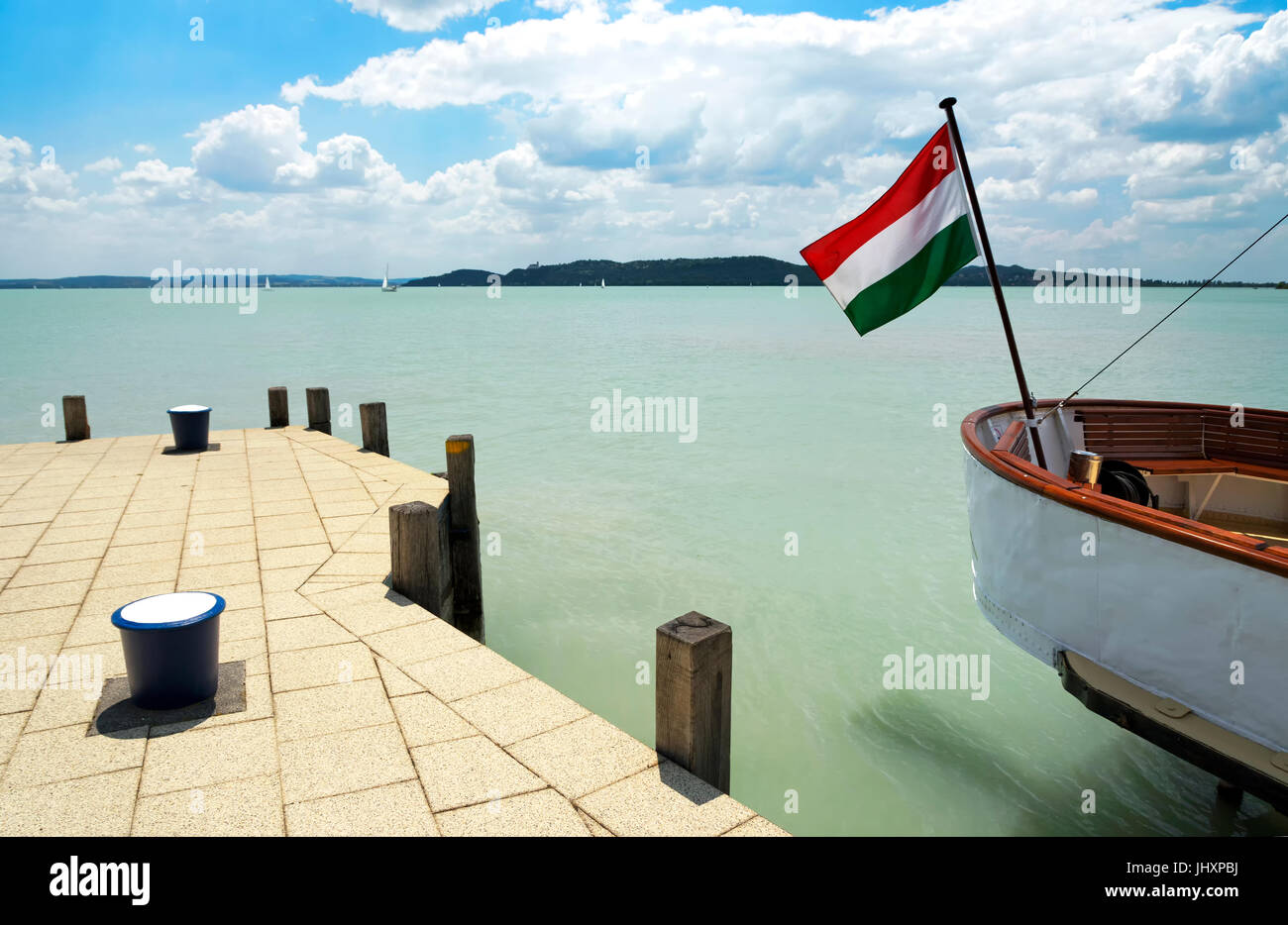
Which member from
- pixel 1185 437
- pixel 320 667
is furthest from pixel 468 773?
pixel 1185 437

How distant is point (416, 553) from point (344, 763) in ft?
7.50

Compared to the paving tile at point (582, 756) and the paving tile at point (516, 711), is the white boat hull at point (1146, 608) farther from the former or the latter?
the paving tile at point (516, 711)

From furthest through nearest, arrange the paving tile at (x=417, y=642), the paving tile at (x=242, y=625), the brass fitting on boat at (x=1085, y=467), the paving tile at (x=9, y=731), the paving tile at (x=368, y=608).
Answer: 1. the brass fitting on boat at (x=1085, y=467)
2. the paving tile at (x=368, y=608)
3. the paving tile at (x=242, y=625)
4. the paving tile at (x=417, y=642)
5. the paving tile at (x=9, y=731)

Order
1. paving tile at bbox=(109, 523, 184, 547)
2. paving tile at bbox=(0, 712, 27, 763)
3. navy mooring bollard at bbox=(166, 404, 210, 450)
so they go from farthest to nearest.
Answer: navy mooring bollard at bbox=(166, 404, 210, 450), paving tile at bbox=(109, 523, 184, 547), paving tile at bbox=(0, 712, 27, 763)

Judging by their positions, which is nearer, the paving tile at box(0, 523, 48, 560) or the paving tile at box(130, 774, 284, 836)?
the paving tile at box(130, 774, 284, 836)

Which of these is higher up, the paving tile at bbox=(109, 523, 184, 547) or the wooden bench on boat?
the wooden bench on boat

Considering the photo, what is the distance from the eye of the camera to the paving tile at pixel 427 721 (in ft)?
14.1

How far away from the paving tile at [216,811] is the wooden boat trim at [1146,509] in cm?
494

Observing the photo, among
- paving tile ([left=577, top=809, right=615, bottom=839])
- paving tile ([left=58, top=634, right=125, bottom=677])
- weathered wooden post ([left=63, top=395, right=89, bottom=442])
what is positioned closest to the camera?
paving tile ([left=577, top=809, right=615, bottom=839])

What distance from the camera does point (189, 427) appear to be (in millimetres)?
11570

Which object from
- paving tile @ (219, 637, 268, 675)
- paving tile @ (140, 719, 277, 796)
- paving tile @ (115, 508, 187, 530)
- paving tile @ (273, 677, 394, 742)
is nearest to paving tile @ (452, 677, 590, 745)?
paving tile @ (273, 677, 394, 742)

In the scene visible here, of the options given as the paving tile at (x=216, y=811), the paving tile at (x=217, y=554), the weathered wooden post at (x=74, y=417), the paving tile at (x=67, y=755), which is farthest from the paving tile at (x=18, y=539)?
the weathered wooden post at (x=74, y=417)

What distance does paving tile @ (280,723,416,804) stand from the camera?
3.85m
